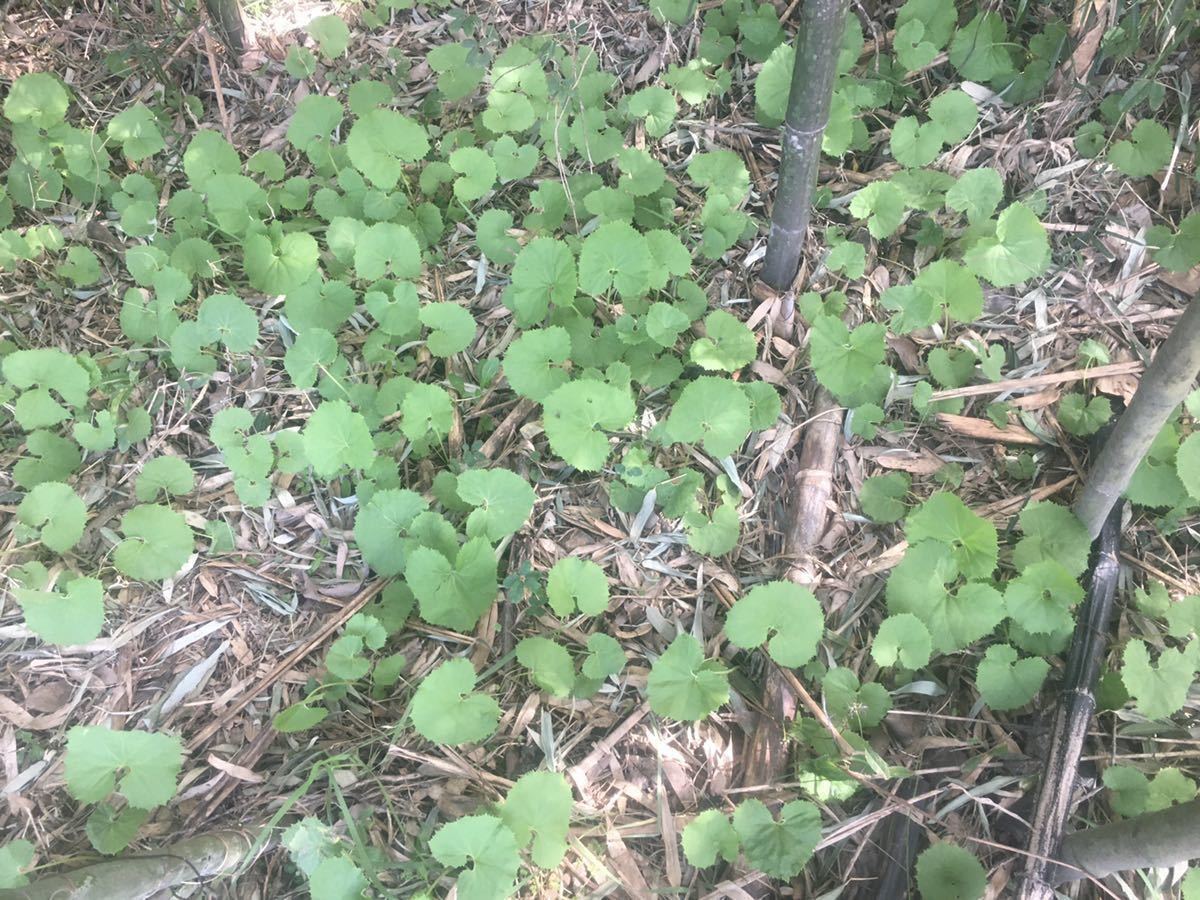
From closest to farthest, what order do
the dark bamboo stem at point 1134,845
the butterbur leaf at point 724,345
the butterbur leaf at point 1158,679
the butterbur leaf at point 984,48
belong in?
the dark bamboo stem at point 1134,845 → the butterbur leaf at point 1158,679 → the butterbur leaf at point 724,345 → the butterbur leaf at point 984,48

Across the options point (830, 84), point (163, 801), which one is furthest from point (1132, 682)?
point (163, 801)

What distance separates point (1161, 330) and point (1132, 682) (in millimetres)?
866

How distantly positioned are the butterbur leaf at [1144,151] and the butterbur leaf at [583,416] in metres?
1.30

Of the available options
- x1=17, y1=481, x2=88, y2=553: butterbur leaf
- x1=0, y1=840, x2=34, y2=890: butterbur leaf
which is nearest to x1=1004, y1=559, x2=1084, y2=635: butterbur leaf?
x1=0, y1=840, x2=34, y2=890: butterbur leaf

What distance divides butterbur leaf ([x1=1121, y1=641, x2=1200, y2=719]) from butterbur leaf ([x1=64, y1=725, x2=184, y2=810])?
1.64 meters

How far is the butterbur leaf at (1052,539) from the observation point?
152 cm

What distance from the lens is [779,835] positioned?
1322mm

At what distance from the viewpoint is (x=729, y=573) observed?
1.67 metres

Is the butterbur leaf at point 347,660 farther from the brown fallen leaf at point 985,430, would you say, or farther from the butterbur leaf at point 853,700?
the brown fallen leaf at point 985,430

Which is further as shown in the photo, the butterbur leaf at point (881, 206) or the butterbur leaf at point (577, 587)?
the butterbur leaf at point (881, 206)

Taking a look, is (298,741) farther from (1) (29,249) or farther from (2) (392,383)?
(1) (29,249)

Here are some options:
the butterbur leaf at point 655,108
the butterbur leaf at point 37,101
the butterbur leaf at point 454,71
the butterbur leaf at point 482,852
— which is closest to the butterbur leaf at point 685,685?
the butterbur leaf at point 482,852

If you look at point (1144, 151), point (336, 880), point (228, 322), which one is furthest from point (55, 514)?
point (1144, 151)

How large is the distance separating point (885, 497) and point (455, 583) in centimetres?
90
